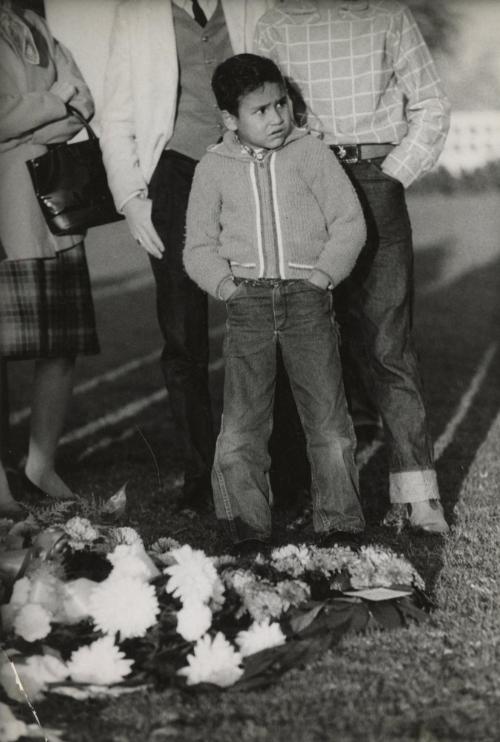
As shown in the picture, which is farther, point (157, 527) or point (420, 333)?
point (420, 333)

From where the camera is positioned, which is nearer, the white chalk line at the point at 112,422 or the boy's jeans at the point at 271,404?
the boy's jeans at the point at 271,404

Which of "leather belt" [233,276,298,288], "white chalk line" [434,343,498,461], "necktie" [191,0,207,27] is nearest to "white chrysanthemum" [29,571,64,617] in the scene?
"leather belt" [233,276,298,288]

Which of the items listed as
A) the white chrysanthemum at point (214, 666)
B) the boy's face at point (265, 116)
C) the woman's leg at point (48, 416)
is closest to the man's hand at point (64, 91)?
the boy's face at point (265, 116)

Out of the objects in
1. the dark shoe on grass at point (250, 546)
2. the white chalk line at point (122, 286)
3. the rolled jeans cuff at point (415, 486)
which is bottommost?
the white chalk line at point (122, 286)

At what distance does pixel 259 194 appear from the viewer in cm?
391

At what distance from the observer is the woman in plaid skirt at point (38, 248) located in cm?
443

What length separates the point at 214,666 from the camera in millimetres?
2992

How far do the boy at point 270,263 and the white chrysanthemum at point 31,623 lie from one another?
3.25 ft

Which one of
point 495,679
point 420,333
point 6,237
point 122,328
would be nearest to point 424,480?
point 495,679

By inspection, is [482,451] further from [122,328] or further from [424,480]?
[122,328]

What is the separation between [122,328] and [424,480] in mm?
6234

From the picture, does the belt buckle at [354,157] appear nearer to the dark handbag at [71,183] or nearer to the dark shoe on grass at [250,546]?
the dark handbag at [71,183]

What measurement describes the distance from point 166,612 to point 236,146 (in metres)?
1.56

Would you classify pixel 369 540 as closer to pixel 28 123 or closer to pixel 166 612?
pixel 166 612
